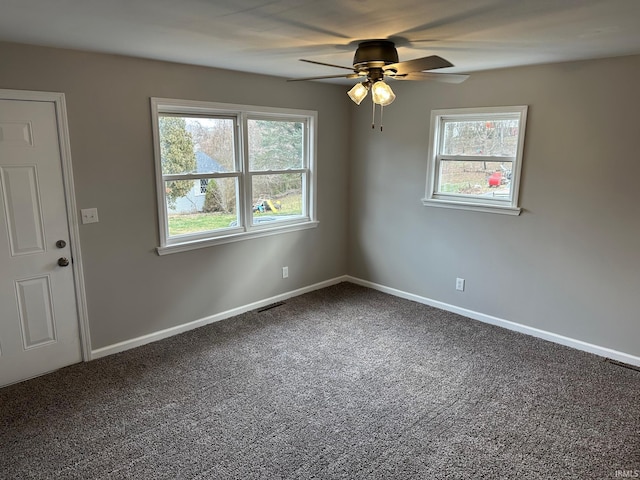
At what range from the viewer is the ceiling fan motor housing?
245 cm

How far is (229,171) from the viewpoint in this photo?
402 centimetres

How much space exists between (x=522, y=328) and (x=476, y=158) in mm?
1638

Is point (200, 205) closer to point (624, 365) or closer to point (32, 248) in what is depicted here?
Answer: point (32, 248)

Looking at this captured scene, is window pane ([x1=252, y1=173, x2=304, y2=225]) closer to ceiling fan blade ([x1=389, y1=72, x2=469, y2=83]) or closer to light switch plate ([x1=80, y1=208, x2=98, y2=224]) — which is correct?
light switch plate ([x1=80, y1=208, x2=98, y2=224])

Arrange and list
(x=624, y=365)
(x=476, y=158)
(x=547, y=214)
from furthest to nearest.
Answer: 1. (x=476, y=158)
2. (x=547, y=214)
3. (x=624, y=365)

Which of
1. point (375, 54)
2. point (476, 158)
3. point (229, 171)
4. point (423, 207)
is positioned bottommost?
point (423, 207)

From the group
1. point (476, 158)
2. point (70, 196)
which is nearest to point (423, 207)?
point (476, 158)

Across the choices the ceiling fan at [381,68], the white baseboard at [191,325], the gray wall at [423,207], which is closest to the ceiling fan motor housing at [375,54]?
the ceiling fan at [381,68]

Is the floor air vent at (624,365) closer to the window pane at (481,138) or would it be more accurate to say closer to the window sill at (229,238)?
the window pane at (481,138)

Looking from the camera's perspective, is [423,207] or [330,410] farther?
[423,207]

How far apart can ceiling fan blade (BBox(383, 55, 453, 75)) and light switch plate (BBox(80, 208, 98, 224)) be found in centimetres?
234

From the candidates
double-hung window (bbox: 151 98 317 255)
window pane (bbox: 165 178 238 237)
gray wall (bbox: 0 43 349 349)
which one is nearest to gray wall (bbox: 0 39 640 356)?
gray wall (bbox: 0 43 349 349)

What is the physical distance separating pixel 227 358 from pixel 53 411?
3.93 feet

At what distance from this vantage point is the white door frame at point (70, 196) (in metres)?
2.82
